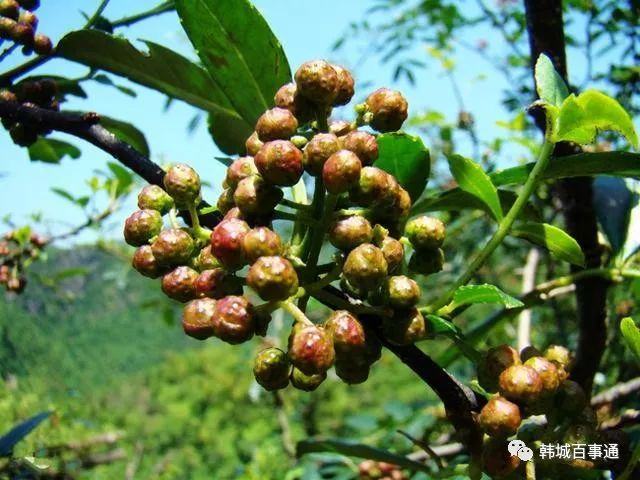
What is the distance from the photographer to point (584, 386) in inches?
60.0

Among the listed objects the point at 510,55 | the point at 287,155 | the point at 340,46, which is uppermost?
the point at 340,46

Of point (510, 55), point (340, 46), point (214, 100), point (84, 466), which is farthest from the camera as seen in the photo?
point (340, 46)

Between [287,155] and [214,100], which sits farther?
[214,100]

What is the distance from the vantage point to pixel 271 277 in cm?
80

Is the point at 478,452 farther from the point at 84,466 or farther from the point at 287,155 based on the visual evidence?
the point at 84,466

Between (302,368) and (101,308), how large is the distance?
3856cm

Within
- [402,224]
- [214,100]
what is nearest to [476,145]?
[214,100]

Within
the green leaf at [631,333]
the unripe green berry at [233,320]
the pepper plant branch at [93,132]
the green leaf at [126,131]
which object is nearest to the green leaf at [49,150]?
the green leaf at [126,131]

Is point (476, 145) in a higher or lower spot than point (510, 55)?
lower

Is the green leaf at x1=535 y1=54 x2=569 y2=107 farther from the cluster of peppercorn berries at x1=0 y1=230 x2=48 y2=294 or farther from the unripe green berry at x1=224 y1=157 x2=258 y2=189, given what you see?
the cluster of peppercorn berries at x1=0 y1=230 x2=48 y2=294

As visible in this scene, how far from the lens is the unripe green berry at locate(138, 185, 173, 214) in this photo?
3.16 ft

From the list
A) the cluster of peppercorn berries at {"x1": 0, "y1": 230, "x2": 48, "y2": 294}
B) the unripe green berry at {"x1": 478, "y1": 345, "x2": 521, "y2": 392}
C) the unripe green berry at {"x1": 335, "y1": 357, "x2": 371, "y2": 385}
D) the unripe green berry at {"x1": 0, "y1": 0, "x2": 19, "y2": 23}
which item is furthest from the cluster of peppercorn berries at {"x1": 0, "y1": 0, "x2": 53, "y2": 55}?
the cluster of peppercorn berries at {"x1": 0, "y1": 230, "x2": 48, "y2": 294}

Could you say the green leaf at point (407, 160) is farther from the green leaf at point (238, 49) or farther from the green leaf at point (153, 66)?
the green leaf at point (153, 66)

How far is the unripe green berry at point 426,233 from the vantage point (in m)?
0.93
